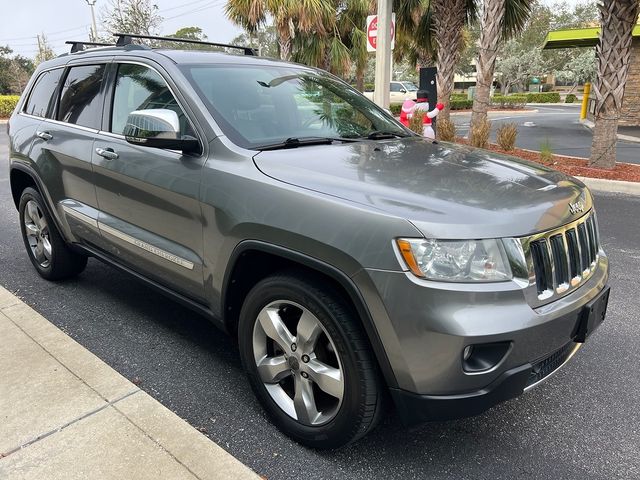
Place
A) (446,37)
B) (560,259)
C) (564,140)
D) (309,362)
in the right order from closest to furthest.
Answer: (560,259), (309,362), (446,37), (564,140)

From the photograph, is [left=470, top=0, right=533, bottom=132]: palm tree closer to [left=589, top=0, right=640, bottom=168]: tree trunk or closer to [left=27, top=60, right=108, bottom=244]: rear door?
[left=589, top=0, right=640, bottom=168]: tree trunk

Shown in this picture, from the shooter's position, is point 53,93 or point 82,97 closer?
point 82,97

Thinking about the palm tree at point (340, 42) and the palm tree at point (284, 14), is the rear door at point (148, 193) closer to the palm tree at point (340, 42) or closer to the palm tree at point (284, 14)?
the palm tree at point (284, 14)

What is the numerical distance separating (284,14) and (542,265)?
15269 millimetres

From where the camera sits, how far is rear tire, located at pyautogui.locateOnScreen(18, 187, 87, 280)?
4.32 metres

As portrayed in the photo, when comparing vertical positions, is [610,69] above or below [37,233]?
above

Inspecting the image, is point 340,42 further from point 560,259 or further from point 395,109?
point 560,259

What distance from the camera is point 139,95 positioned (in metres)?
3.35

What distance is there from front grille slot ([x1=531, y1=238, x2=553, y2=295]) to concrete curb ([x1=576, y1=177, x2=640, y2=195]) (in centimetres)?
713

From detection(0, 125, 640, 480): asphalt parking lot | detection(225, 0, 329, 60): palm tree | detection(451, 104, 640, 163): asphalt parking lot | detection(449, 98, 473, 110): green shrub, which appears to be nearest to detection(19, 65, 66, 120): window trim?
detection(0, 125, 640, 480): asphalt parking lot

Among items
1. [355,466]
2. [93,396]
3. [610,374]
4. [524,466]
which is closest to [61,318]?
[93,396]

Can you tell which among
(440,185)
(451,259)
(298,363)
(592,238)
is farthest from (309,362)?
(592,238)

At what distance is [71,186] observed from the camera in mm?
3865

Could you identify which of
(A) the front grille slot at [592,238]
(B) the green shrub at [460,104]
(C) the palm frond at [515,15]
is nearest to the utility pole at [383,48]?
(C) the palm frond at [515,15]
